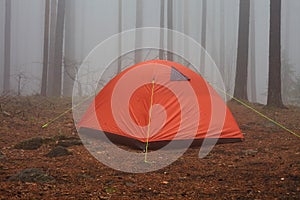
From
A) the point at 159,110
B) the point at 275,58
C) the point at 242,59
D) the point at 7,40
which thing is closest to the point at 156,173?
the point at 159,110

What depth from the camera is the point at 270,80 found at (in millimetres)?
11500

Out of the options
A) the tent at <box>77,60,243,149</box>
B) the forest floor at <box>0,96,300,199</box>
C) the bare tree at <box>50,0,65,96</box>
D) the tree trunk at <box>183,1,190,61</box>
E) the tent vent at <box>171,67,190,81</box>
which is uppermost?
the tree trunk at <box>183,1,190,61</box>

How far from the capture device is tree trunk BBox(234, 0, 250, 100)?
45.2 feet

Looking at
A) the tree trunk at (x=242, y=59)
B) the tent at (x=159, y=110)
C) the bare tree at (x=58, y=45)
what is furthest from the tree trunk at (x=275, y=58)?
the bare tree at (x=58, y=45)

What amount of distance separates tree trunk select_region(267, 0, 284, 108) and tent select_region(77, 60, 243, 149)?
4.64 meters

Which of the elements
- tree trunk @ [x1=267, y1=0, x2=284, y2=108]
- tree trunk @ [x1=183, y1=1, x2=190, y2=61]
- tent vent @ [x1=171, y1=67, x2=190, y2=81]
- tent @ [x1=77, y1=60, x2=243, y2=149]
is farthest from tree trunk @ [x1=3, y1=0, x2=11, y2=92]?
tent vent @ [x1=171, y1=67, x2=190, y2=81]

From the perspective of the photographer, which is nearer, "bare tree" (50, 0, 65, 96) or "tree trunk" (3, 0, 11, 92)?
"bare tree" (50, 0, 65, 96)

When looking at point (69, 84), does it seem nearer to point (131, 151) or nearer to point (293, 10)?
point (131, 151)

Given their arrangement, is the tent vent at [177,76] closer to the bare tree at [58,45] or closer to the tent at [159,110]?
the tent at [159,110]

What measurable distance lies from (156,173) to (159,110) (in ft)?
6.30

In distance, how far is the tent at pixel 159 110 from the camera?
6.74m

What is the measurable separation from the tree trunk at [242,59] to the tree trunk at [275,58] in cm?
220

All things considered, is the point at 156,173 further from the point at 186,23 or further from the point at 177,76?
the point at 186,23

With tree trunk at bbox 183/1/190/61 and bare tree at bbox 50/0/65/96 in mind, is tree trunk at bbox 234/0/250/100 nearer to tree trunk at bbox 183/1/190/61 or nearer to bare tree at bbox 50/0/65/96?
bare tree at bbox 50/0/65/96
